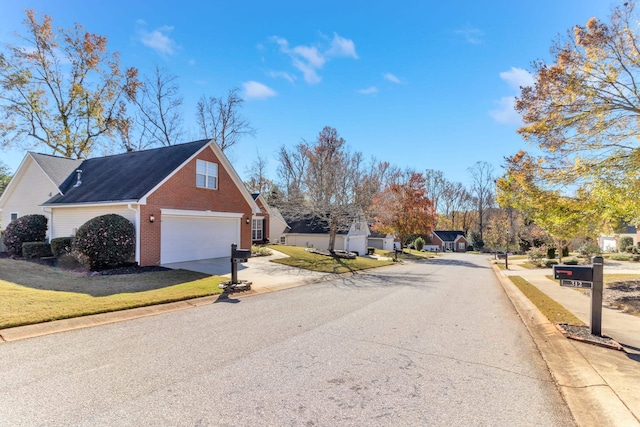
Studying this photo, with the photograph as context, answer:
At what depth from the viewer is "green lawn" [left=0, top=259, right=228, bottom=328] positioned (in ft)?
21.7

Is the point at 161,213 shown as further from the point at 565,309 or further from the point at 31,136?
the point at 31,136

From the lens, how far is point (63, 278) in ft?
35.6

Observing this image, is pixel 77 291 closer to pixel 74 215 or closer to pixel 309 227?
pixel 74 215

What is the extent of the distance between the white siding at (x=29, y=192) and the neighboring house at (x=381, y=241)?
36.2 metres

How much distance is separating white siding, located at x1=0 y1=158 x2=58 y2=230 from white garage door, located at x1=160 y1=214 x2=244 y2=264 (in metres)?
7.78

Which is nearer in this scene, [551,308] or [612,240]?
[551,308]

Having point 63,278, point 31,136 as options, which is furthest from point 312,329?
point 31,136

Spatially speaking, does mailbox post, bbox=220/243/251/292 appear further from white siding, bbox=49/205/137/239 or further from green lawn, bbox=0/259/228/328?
white siding, bbox=49/205/137/239

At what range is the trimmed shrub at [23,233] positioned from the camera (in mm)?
16188

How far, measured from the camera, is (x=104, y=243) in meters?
12.3

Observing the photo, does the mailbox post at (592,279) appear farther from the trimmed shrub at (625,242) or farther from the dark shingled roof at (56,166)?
the trimmed shrub at (625,242)

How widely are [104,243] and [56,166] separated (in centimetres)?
1060

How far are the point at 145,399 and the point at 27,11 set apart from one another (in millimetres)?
34317

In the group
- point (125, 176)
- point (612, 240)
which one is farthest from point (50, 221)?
point (612, 240)
